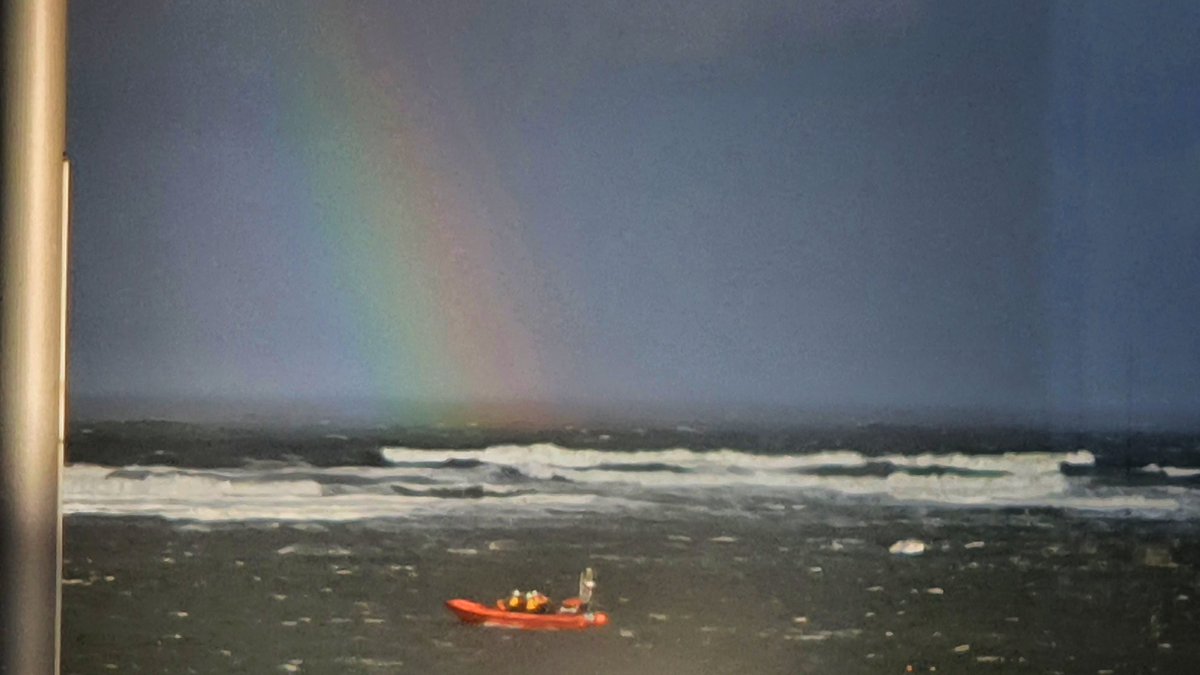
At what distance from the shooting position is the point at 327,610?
162cm

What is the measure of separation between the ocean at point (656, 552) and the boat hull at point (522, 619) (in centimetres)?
1

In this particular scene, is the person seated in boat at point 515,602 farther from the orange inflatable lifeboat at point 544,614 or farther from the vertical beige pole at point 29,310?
the vertical beige pole at point 29,310

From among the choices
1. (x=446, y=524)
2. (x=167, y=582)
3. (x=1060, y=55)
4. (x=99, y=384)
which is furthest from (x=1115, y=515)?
(x=99, y=384)

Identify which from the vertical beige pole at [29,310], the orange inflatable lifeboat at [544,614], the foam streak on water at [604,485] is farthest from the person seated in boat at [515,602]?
the vertical beige pole at [29,310]

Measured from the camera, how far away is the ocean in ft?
5.27

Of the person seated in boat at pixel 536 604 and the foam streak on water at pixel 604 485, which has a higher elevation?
the foam streak on water at pixel 604 485

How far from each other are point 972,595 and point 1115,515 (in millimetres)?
220

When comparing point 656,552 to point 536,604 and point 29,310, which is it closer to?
point 536,604

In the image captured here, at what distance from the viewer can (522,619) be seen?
1.60 metres

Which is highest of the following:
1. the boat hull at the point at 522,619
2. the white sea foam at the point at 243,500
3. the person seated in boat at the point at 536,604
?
the white sea foam at the point at 243,500

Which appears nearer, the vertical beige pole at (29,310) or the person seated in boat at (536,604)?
the vertical beige pole at (29,310)

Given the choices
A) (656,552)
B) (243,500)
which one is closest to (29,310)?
(243,500)

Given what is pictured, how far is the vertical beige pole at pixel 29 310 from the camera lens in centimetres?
145

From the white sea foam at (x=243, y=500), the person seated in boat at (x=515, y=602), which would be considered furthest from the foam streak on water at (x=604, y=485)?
the person seated in boat at (x=515, y=602)
